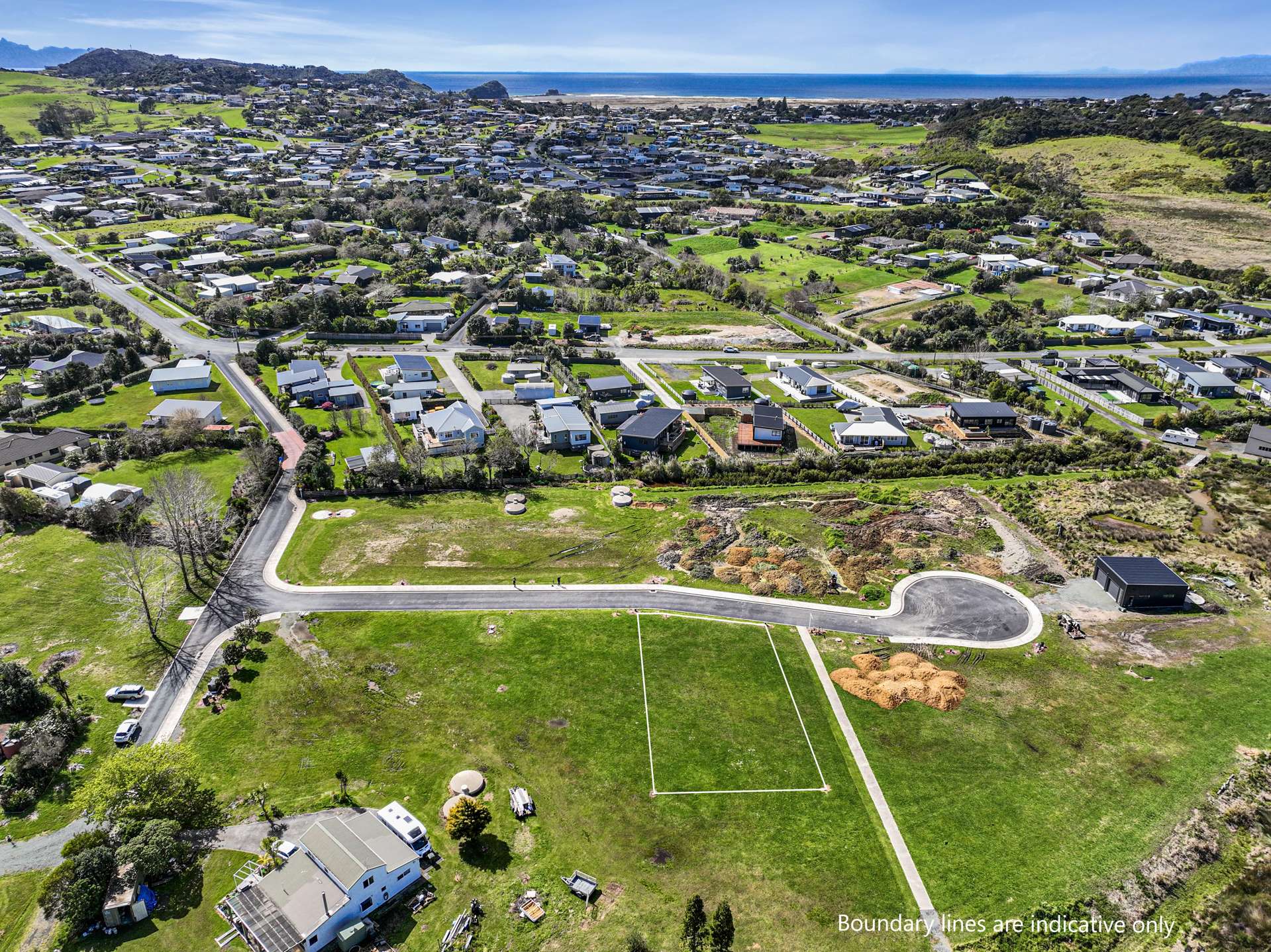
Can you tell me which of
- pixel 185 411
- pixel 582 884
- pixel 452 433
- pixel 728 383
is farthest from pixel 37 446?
pixel 728 383

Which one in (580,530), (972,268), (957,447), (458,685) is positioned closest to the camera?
(458,685)

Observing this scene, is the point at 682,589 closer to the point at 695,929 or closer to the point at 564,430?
the point at 695,929

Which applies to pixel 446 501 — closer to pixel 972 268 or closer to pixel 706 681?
pixel 706 681

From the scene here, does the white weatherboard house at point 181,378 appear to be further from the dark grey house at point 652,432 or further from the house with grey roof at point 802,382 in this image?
the house with grey roof at point 802,382

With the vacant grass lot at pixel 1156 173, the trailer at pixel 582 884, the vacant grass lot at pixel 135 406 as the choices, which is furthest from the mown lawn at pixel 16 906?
the vacant grass lot at pixel 1156 173

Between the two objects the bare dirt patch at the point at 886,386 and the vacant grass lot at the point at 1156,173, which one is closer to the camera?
the bare dirt patch at the point at 886,386

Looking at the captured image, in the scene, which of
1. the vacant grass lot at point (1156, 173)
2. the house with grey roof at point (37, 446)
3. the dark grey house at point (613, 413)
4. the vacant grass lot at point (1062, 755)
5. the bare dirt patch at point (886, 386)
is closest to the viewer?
the vacant grass lot at point (1062, 755)

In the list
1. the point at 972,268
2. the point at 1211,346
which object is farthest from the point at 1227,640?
the point at 972,268
